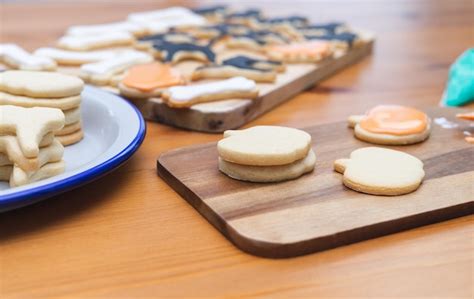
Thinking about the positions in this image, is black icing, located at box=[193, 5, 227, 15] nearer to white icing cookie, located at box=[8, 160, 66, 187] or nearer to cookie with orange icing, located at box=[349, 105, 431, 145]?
cookie with orange icing, located at box=[349, 105, 431, 145]

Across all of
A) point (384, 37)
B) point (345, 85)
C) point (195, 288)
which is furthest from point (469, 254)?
point (384, 37)

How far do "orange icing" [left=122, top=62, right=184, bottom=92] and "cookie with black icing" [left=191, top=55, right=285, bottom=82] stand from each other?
0.06m

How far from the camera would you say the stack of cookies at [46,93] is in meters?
0.93

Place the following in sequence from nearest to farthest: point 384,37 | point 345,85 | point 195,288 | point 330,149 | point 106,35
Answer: point 195,288, point 330,149, point 345,85, point 106,35, point 384,37

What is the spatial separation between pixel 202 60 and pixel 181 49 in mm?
48

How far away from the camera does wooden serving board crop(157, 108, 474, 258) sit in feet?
2.35

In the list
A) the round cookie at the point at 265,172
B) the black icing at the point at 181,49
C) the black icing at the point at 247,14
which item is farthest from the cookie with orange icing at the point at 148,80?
the black icing at the point at 247,14

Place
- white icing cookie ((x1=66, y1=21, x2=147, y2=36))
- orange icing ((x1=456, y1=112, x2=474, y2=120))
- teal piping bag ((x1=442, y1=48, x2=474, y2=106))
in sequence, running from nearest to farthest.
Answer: orange icing ((x1=456, y1=112, x2=474, y2=120)) < teal piping bag ((x1=442, y1=48, x2=474, y2=106)) < white icing cookie ((x1=66, y1=21, x2=147, y2=36))

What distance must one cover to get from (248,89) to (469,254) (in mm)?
532

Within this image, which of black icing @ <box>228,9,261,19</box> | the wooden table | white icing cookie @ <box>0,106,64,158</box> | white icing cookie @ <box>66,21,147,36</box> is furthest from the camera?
black icing @ <box>228,9,261,19</box>

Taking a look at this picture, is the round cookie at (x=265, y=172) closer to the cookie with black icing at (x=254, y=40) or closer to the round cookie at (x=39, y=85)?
the round cookie at (x=39, y=85)

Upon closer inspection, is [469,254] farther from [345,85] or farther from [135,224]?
[345,85]

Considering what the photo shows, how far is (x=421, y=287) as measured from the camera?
0.66 metres

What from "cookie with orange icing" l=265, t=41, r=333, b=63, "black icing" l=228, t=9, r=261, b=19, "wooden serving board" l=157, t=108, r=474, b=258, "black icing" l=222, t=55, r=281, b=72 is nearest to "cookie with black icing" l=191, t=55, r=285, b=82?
"black icing" l=222, t=55, r=281, b=72
